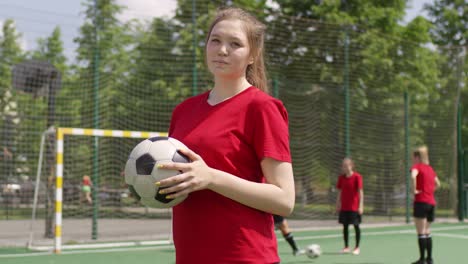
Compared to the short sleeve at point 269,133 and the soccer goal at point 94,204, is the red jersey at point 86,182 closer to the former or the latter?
the soccer goal at point 94,204

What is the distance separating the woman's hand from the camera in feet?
5.84

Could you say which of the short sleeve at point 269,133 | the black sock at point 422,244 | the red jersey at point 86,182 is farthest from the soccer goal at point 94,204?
the short sleeve at point 269,133

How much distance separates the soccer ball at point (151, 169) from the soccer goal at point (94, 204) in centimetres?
871

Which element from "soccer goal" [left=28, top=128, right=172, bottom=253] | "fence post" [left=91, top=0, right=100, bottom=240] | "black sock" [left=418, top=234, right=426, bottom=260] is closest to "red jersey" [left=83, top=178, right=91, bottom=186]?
Result: "soccer goal" [left=28, top=128, right=172, bottom=253]

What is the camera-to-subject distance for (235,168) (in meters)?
1.93

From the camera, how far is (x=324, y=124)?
1836 centimetres

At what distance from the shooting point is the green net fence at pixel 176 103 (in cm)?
1318

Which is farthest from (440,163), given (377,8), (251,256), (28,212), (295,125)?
(251,256)

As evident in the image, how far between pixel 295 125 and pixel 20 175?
298 inches

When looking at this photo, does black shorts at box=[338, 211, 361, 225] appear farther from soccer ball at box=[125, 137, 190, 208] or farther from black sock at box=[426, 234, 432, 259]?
soccer ball at box=[125, 137, 190, 208]

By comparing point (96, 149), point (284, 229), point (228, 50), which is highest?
point (228, 50)

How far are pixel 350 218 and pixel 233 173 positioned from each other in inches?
363

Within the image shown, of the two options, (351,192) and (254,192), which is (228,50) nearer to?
(254,192)

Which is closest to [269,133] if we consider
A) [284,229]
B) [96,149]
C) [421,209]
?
[421,209]
